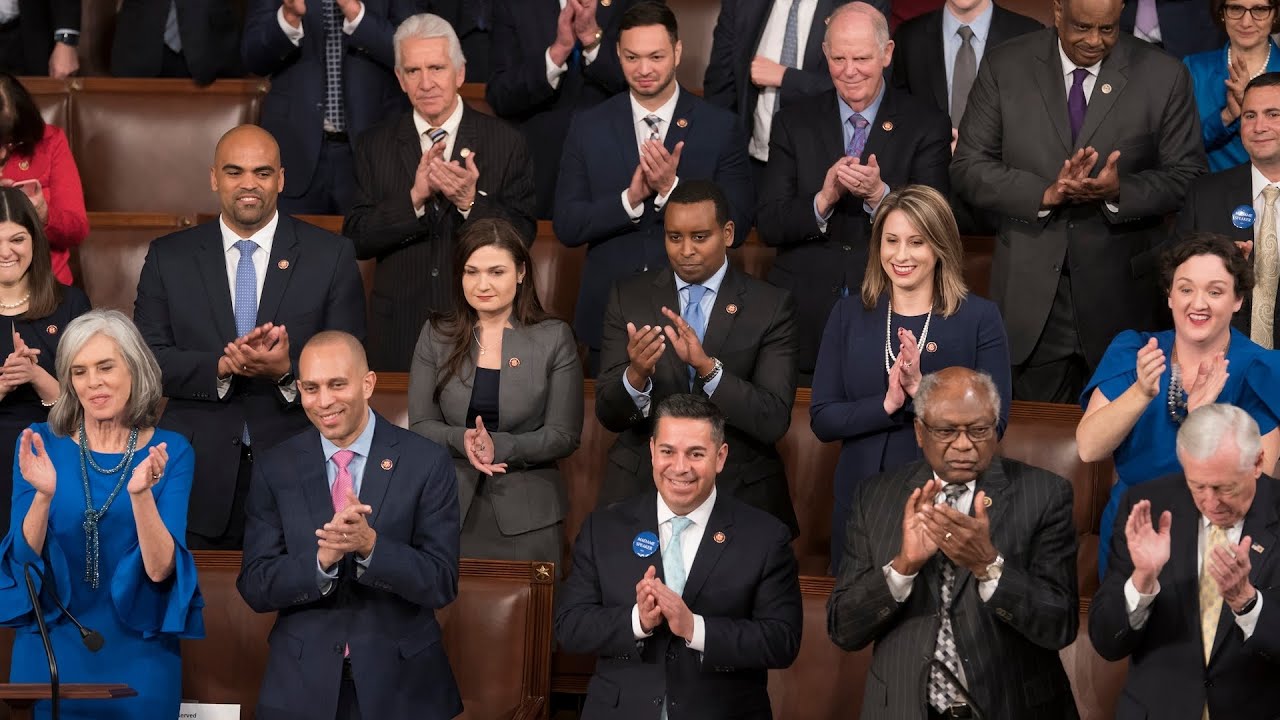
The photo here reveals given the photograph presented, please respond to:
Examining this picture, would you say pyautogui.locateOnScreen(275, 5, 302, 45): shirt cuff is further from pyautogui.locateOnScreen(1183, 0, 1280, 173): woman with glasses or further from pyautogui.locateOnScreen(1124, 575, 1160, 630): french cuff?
pyautogui.locateOnScreen(1124, 575, 1160, 630): french cuff

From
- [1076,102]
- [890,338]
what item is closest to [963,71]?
[1076,102]

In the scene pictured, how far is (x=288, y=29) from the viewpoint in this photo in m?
5.46

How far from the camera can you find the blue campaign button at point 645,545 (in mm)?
3604

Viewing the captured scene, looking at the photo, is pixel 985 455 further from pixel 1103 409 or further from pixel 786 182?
pixel 786 182

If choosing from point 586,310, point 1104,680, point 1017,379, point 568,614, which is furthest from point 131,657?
point 1017,379

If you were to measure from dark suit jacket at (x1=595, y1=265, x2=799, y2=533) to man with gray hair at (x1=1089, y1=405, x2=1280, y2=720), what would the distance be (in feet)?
3.29

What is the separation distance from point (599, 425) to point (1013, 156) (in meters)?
1.24

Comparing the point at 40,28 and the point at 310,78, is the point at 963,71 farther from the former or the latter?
the point at 40,28

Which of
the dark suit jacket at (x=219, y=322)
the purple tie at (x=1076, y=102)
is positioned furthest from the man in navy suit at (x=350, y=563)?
the purple tie at (x=1076, y=102)

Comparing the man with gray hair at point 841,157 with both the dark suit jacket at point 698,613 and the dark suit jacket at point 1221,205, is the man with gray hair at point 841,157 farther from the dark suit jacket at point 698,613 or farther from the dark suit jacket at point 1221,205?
the dark suit jacket at point 698,613

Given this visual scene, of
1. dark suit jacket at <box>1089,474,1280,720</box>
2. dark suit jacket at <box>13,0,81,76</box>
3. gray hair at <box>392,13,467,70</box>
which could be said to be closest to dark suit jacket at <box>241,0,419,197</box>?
gray hair at <box>392,13,467,70</box>

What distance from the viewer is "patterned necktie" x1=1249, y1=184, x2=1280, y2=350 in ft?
14.1

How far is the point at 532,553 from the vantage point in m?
4.14

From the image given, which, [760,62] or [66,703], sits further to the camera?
[760,62]
